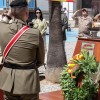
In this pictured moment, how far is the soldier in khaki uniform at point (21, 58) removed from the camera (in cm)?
389

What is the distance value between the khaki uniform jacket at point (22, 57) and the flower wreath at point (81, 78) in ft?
4.84

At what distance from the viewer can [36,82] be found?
13.0 feet

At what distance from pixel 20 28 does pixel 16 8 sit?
0.22m

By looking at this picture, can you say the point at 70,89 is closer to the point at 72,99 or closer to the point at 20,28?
the point at 72,99

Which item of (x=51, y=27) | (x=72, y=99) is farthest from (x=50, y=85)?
(x=72, y=99)

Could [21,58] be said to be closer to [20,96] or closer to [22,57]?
[22,57]

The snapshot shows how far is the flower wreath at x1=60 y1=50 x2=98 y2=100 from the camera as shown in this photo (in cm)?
531

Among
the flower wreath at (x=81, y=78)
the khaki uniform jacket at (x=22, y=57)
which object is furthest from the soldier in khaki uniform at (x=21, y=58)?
the flower wreath at (x=81, y=78)

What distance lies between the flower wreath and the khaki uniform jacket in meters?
1.48

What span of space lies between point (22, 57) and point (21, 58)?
0.05 ft

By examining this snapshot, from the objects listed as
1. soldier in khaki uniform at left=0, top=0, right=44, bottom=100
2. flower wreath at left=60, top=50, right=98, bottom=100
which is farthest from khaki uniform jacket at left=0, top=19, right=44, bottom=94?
flower wreath at left=60, top=50, right=98, bottom=100

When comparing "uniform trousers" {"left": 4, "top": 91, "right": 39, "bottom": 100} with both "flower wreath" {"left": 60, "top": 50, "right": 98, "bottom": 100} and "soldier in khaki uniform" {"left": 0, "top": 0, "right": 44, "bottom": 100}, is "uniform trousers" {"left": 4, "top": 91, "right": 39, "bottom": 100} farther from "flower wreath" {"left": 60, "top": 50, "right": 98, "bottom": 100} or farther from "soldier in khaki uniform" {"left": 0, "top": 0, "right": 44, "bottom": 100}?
"flower wreath" {"left": 60, "top": 50, "right": 98, "bottom": 100}

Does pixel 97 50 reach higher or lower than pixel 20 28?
lower

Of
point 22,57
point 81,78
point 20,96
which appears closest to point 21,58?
point 22,57
